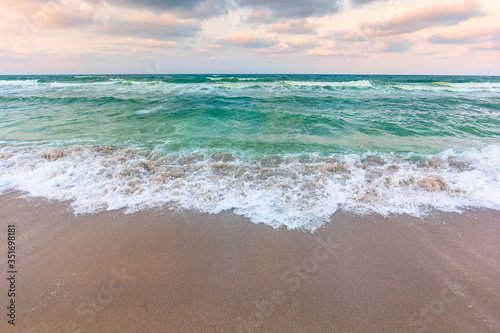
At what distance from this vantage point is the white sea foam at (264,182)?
4.11 meters

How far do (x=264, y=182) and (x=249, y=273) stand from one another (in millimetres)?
2397

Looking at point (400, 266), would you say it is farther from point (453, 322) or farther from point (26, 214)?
point (26, 214)

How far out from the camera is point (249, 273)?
110 inches

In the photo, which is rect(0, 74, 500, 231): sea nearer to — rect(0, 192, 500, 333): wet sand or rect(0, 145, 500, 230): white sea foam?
rect(0, 145, 500, 230): white sea foam

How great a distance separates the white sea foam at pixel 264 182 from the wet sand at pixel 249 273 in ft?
1.21

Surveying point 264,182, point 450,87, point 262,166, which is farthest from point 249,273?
point 450,87

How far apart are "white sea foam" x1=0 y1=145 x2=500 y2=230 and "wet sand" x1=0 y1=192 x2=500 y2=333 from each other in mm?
368

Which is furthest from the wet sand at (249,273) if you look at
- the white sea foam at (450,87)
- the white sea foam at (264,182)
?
the white sea foam at (450,87)

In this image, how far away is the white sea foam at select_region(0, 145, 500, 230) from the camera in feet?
13.5

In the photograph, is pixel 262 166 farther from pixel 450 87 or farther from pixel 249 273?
pixel 450 87

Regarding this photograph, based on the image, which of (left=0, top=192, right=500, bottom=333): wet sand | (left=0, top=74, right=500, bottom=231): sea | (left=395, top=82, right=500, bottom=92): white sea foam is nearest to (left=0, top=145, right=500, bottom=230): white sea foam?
(left=0, top=74, right=500, bottom=231): sea

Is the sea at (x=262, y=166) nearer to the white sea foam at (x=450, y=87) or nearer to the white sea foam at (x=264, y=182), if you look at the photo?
the white sea foam at (x=264, y=182)

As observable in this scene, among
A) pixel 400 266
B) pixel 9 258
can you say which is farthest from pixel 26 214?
pixel 400 266

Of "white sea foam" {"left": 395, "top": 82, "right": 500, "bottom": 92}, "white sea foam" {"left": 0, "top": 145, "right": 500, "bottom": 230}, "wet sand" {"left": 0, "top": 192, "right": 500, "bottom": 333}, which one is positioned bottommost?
"wet sand" {"left": 0, "top": 192, "right": 500, "bottom": 333}
